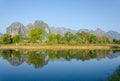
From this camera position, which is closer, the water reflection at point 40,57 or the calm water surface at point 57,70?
the calm water surface at point 57,70

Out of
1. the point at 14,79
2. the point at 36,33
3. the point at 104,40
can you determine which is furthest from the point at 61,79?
the point at 104,40

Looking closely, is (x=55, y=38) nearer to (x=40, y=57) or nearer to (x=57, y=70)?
(x=40, y=57)

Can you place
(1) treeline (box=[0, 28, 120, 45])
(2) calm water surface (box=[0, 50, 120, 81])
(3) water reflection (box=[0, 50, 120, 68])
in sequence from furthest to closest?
(1) treeline (box=[0, 28, 120, 45]) < (3) water reflection (box=[0, 50, 120, 68]) < (2) calm water surface (box=[0, 50, 120, 81])

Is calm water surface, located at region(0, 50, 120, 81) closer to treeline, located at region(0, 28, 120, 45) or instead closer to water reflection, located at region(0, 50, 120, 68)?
water reflection, located at region(0, 50, 120, 68)

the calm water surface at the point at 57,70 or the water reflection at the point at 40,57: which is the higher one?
the calm water surface at the point at 57,70

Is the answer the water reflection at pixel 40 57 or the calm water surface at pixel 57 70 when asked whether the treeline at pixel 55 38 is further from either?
the calm water surface at pixel 57 70

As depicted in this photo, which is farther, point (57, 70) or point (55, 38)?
point (55, 38)

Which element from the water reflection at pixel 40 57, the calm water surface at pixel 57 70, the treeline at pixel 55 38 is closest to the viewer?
the calm water surface at pixel 57 70

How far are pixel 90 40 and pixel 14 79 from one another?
102196 millimetres

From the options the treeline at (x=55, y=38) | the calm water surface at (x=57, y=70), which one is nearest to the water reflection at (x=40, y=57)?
the calm water surface at (x=57, y=70)

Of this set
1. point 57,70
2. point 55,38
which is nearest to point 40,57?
point 57,70

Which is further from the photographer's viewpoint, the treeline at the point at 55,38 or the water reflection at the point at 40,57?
the treeline at the point at 55,38

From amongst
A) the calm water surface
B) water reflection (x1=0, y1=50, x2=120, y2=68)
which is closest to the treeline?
water reflection (x1=0, y1=50, x2=120, y2=68)

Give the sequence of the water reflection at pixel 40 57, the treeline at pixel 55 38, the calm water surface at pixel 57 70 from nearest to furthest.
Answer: the calm water surface at pixel 57 70
the water reflection at pixel 40 57
the treeline at pixel 55 38
